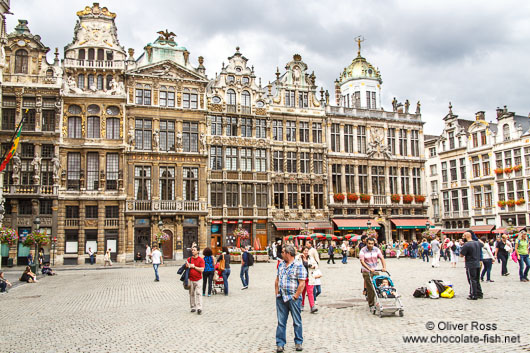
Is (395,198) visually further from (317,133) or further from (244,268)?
(244,268)

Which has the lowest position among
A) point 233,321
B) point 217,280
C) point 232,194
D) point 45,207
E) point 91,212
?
point 233,321

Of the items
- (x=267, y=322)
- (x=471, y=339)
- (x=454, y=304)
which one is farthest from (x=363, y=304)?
(x=471, y=339)

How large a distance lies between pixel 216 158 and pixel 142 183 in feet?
23.6

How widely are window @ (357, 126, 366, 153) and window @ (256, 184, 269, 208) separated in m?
12.0

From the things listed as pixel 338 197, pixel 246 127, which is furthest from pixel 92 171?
pixel 338 197

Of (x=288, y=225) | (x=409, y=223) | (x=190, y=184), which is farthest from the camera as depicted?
(x=409, y=223)

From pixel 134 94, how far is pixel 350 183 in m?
23.4

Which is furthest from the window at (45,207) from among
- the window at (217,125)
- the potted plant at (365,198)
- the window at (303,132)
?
the potted plant at (365,198)

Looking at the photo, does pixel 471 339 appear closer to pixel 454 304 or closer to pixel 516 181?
pixel 454 304

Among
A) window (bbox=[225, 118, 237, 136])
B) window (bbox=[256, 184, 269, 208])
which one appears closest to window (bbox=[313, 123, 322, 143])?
window (bbox=[256, 184, 269, 208])

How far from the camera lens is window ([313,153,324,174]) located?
49250mm

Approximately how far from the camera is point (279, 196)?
156 feet

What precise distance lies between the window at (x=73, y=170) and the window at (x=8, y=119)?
16.4ft

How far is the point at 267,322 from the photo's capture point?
A: 11469 millimetres
